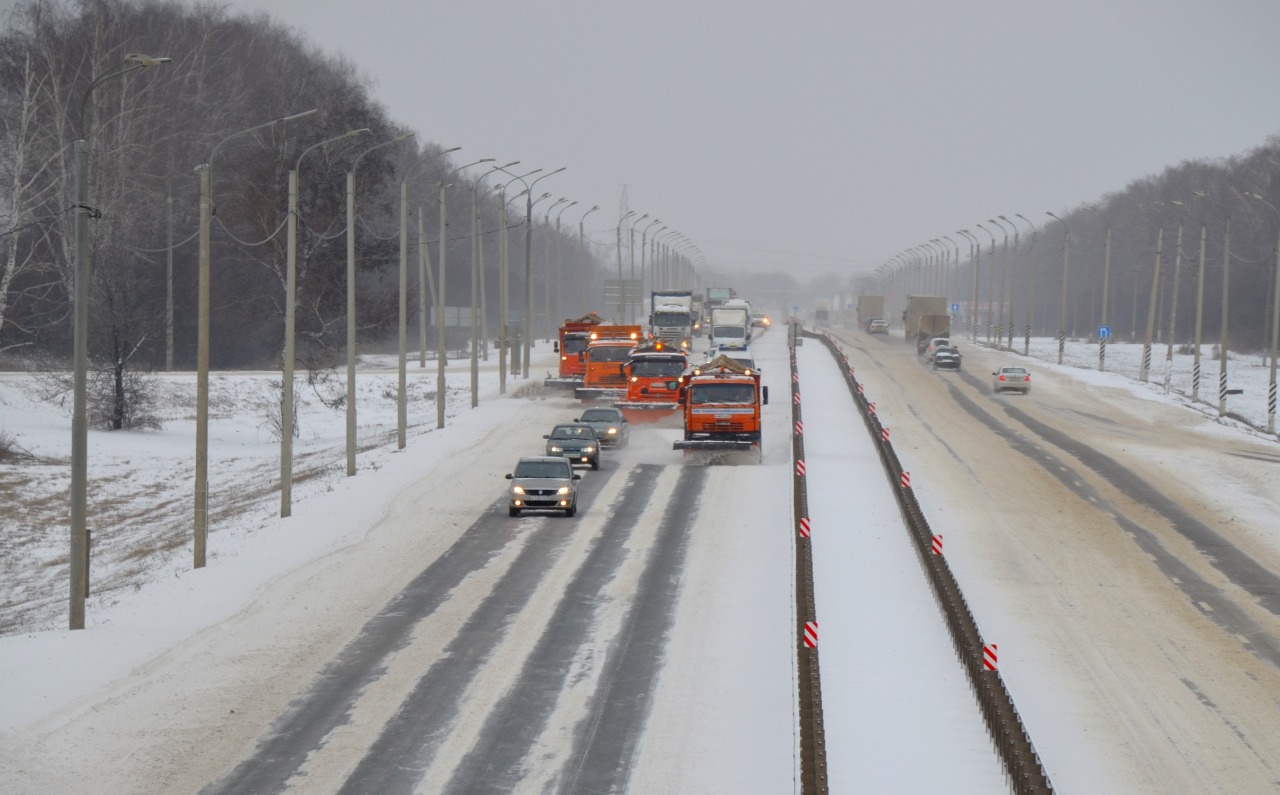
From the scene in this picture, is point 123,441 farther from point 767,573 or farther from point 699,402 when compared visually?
point 767,573

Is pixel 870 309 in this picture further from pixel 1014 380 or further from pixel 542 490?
pixel 542 490

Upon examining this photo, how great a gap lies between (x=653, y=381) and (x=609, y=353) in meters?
6.37

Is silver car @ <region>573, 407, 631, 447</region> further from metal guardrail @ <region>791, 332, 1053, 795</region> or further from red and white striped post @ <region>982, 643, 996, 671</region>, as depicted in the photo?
red and white striped post @ <region>982, 643, 996, 671</region>

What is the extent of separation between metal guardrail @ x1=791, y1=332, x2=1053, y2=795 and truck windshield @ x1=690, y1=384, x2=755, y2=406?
28.7ft

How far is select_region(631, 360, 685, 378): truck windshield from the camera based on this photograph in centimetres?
5656

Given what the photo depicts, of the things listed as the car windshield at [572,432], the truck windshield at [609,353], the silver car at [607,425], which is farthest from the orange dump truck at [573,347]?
the car windshield at [572,432]

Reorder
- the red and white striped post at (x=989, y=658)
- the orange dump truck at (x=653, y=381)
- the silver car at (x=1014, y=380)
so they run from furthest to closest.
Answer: the silver car at (x=1014, y=380), the orange dump truck at (x=653, y=381), the red and white striped post at (x=989, y=658)

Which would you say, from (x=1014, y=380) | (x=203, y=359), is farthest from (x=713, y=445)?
(x=1014, y=380)

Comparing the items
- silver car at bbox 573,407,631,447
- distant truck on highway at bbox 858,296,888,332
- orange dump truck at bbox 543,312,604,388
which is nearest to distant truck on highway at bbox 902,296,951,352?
distant truck on highway at bbox 858,296,888,332

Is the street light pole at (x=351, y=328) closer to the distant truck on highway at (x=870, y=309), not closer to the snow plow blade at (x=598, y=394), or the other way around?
the snow plow blade at (x=598, y=394)

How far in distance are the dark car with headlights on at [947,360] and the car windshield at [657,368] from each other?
104ft

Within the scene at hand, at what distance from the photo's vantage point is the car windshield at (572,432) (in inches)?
1815

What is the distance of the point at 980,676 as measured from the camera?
22156 mm

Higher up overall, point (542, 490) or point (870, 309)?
point (870, 309)
